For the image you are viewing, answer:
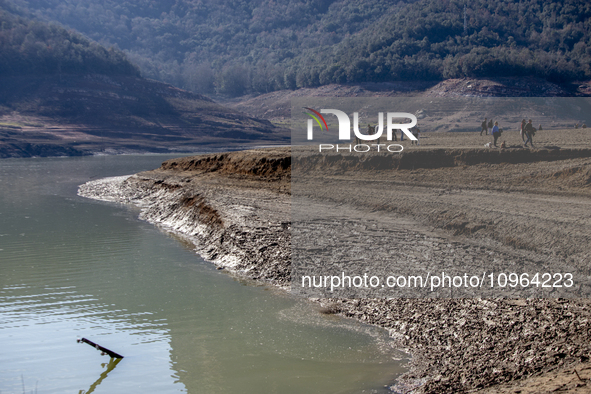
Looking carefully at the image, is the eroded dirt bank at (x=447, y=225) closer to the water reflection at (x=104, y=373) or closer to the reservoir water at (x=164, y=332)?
the reservoir water at (x=164, y=332)

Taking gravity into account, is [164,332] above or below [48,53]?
below

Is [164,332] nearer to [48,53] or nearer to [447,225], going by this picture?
[447,225]

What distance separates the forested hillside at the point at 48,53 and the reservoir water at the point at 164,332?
10681 centimetres

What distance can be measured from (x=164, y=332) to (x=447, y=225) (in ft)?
30.5

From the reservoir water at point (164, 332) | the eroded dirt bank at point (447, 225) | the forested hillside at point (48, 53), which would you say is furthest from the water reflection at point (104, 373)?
the forested hillside at point (48, 53)

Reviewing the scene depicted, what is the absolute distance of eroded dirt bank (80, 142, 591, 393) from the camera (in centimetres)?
823

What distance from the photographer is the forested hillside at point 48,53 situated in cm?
11025

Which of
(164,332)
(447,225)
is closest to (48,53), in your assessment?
(447,225)

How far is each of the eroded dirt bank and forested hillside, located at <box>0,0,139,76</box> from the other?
9182 centimetres

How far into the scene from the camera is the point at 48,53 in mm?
112625

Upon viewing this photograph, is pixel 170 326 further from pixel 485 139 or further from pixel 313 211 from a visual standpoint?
pixel 485 139

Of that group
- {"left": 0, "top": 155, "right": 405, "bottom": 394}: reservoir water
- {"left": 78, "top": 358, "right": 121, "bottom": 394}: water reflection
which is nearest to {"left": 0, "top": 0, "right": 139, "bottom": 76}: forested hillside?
{"left": 0, "top": 155, "right": 405, "bottom": 394}: reservoir water

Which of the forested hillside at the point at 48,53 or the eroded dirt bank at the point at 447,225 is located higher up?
the forested hillside at the point at 48,53

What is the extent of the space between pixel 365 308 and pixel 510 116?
6478 cm
